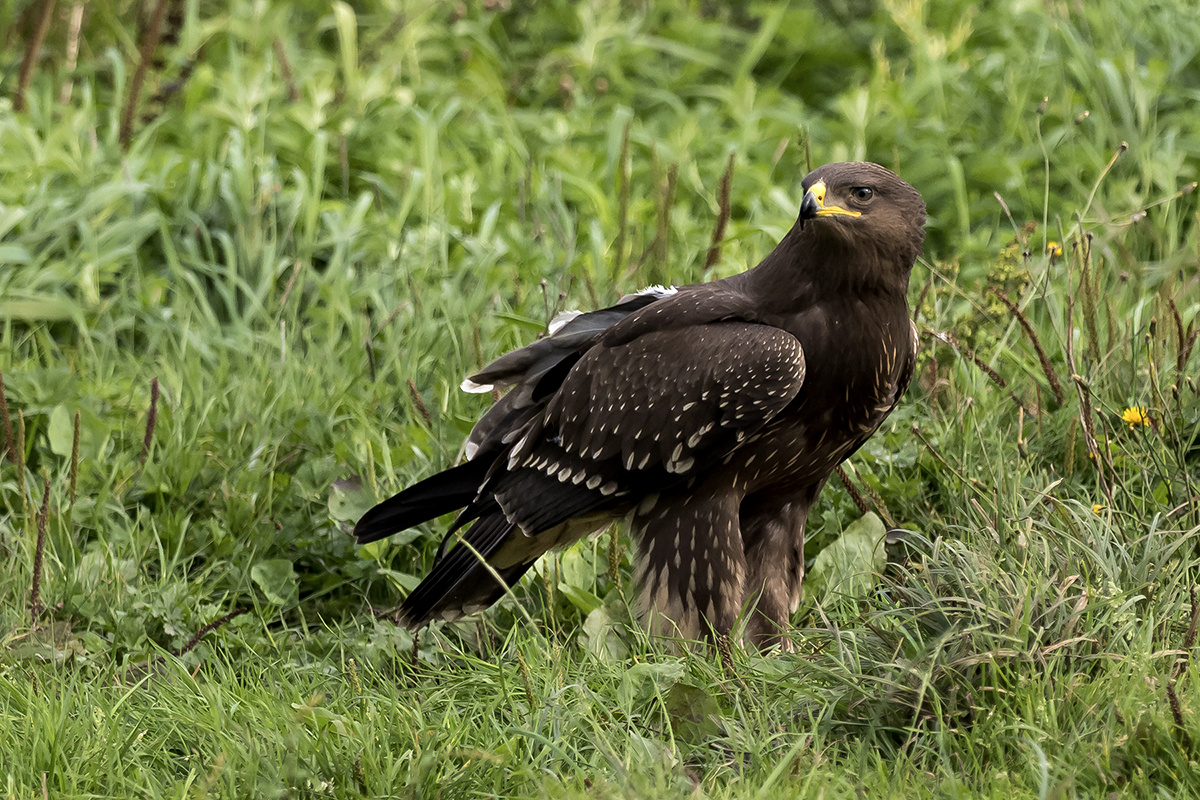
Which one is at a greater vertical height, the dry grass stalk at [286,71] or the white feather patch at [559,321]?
the dry grass stalk at [286,71]

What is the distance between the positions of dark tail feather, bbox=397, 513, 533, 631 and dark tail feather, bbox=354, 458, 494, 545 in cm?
11

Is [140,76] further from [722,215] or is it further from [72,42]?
[722,215]

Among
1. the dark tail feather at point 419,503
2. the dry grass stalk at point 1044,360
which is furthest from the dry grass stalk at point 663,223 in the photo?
the dark tail feather at point 419,503

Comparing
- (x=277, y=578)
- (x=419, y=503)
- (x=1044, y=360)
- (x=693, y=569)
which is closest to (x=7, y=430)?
(x=277, y=578)

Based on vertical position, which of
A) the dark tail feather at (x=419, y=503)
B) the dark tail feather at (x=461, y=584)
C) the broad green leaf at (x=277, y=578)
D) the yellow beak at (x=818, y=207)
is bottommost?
the broad green leaf at (x=277, y=578)

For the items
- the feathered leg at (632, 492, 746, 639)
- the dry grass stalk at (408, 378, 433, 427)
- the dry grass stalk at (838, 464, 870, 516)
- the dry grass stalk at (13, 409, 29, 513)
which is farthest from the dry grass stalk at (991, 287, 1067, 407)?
the dry grass stalk at (13, 409, 29, 513)

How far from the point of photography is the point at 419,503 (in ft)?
12.9

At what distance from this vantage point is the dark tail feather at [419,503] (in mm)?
3912

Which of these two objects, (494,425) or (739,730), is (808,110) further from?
(739,730)

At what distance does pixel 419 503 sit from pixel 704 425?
94 cm

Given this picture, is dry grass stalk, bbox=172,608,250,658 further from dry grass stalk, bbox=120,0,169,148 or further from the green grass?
dry grass stalk, bbox=120,0,169,148

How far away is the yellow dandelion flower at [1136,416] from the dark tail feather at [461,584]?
182cm

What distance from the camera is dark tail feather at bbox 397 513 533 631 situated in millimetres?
3857

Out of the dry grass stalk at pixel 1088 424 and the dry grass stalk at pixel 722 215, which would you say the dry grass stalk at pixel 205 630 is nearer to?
the dry grass stalk at pixel 722 215
